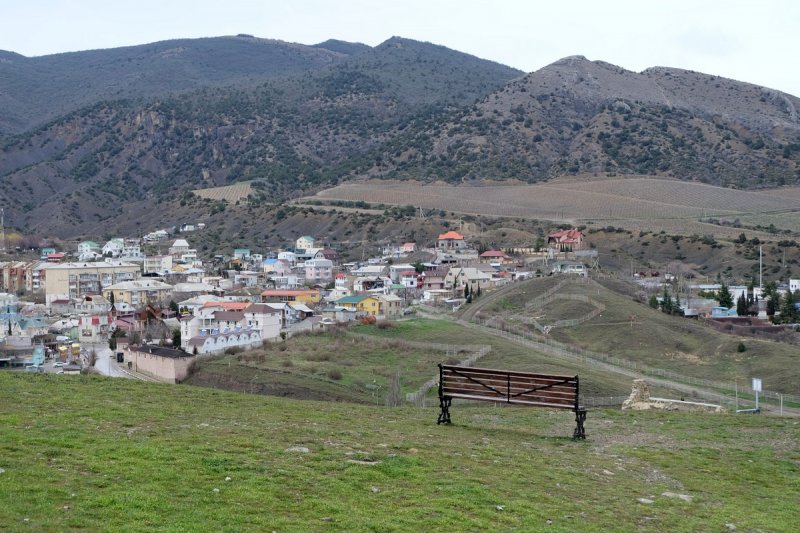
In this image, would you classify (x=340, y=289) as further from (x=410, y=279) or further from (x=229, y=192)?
(x=229, y=192)

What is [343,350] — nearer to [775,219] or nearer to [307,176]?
[775,219]

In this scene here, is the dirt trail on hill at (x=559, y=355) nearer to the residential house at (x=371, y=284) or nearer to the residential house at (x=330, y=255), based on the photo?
the residential house at (x=371, y=284)

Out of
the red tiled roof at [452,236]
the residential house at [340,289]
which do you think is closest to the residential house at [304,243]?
the red tiled roof at [452,236]

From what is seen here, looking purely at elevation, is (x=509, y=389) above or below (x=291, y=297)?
above

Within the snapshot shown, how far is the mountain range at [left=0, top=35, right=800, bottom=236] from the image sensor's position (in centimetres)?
14650

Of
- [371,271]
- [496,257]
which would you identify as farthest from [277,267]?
[496,257]

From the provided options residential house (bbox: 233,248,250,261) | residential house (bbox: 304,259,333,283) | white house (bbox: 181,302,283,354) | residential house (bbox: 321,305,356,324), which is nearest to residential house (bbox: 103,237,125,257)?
residential house (bbox: 233,248,250,261)

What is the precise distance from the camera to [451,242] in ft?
317

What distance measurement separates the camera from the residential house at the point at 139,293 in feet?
258

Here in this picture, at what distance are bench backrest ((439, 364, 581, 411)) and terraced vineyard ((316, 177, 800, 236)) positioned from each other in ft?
310

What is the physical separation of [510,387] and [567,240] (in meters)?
78.7

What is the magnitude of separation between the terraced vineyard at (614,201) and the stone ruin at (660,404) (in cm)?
8886

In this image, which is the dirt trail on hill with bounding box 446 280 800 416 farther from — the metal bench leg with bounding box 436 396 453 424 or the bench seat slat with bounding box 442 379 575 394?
the metal bench leg with bounding box 436 396 453 424

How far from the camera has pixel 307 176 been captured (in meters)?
162
